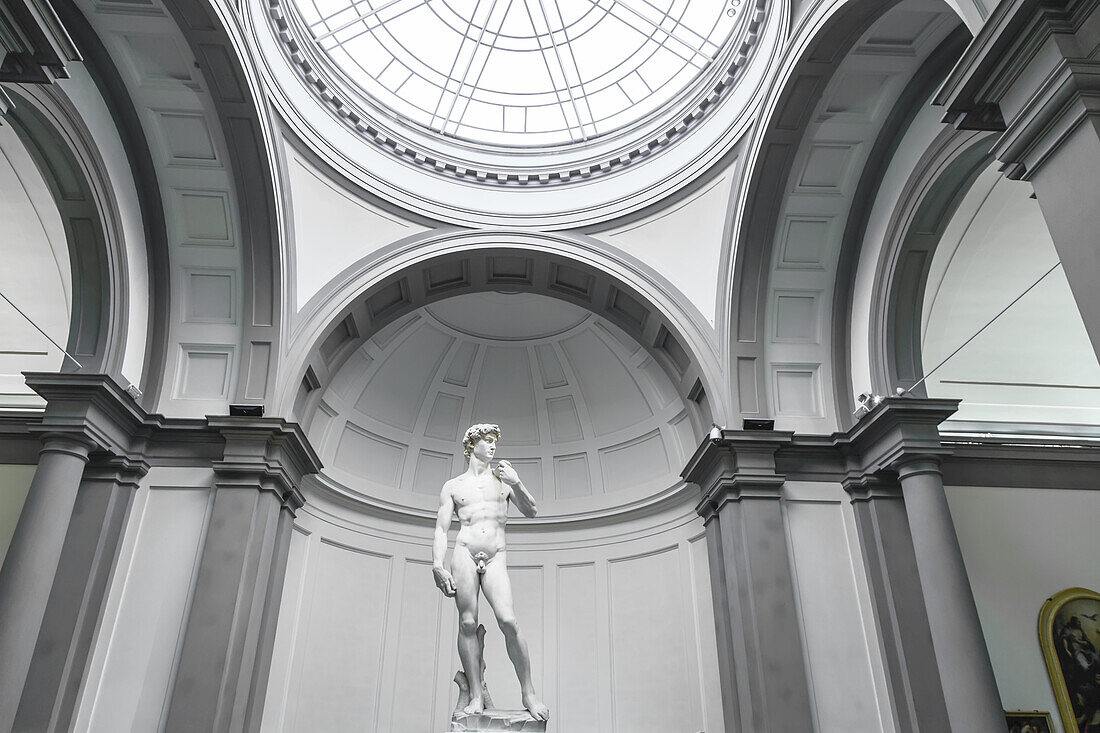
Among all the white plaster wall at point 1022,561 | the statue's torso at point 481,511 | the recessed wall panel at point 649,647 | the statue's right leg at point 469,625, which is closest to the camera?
the statue's right leg at point 469,625

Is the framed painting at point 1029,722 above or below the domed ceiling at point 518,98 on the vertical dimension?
below

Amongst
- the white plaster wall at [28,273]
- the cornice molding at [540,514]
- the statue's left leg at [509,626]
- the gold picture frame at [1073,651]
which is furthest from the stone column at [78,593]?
the gold picture frame at [1073,651]

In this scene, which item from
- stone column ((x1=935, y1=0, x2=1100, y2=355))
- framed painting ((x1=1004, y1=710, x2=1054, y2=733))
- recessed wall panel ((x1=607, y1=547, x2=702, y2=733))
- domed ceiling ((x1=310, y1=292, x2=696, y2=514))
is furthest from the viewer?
domed ceiling ((x1=310, y1=292, x2=696, y2=514))

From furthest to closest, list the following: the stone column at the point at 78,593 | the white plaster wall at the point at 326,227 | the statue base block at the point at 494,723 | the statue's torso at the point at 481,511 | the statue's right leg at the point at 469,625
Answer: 1. the white plaster wall at the point at 326,227
2. the stone column at the point at 78,593
3. the statue's torso at the point at 481,511
4. the statue's right leg at the point at 469,625
5. the statue base block at the point at 494,723

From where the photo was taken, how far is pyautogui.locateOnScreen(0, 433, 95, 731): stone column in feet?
22.7

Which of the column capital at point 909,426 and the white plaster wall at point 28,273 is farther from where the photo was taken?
the white plaster wall at point 28,273

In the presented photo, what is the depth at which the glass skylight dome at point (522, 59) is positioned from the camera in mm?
11047

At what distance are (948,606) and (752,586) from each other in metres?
2.01

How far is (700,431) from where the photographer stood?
415 inches

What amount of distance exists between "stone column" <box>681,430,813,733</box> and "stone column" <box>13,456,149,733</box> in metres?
7.24

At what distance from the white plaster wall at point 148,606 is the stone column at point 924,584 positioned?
8087 mm

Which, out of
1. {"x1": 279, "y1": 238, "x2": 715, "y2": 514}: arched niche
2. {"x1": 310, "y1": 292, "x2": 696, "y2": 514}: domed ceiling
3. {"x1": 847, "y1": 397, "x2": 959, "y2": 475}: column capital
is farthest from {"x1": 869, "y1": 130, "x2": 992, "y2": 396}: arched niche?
{"x1": 310, "y1": 292, "x2": 696, "y2": 514}: domed ceiling

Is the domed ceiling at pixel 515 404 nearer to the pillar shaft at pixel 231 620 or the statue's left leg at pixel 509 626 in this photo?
the pillar shaft at pixel 231 620

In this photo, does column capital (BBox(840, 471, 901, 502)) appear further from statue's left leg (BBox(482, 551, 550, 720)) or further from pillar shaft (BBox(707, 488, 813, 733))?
statue's left leg (BBox(482, 551, 550, 720))
